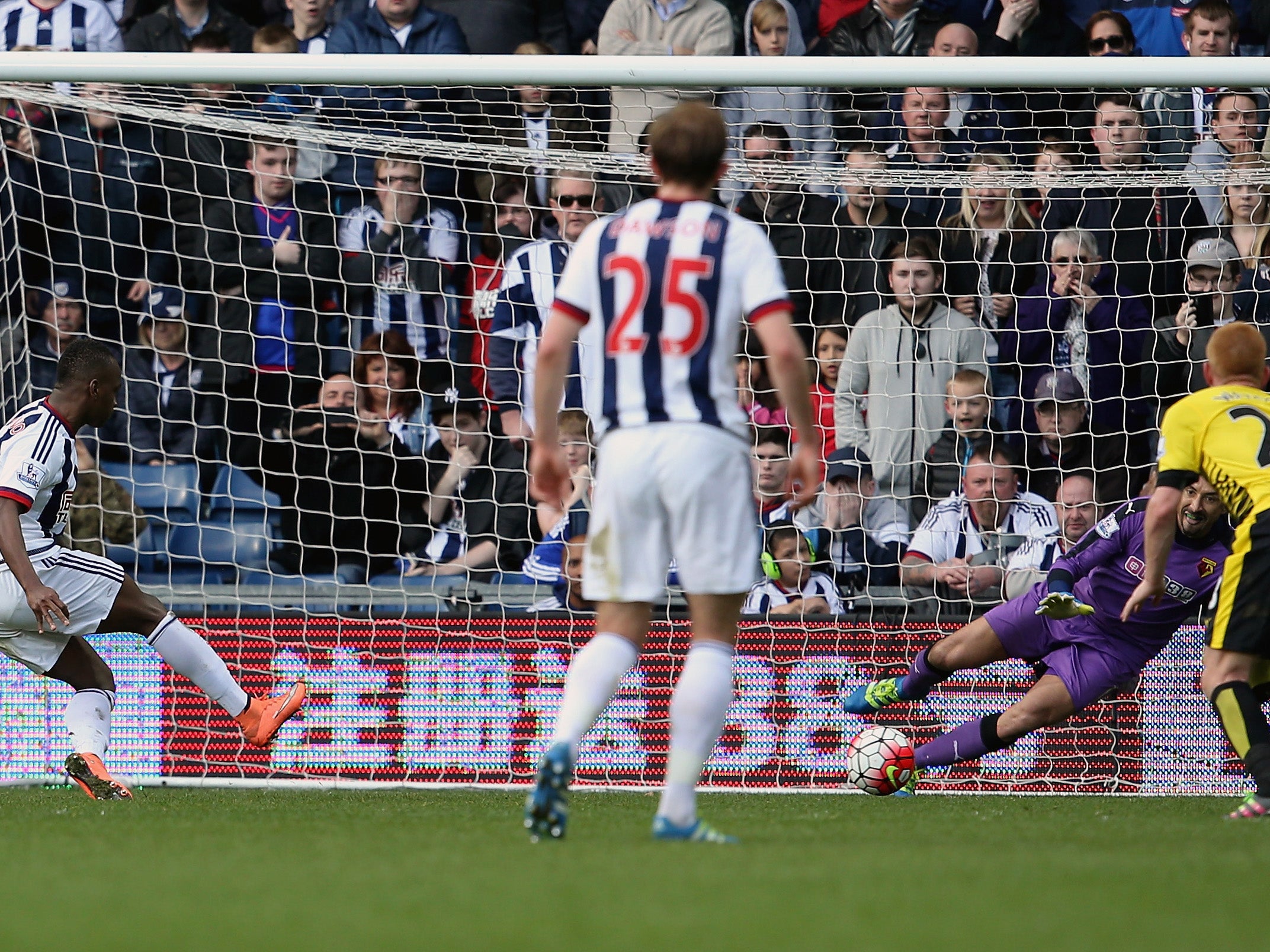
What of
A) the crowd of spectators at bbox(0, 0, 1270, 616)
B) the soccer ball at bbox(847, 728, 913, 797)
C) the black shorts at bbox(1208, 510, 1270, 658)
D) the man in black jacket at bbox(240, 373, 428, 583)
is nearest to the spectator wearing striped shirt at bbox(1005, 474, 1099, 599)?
the crowd of spectators at bbox(0, 0, 1270, 616)

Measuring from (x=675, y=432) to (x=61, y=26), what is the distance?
26.4 feet

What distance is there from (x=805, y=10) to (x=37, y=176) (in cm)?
510

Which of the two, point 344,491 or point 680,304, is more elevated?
point 680,304

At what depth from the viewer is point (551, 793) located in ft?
13.8

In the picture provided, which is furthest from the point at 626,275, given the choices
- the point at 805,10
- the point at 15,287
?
the point at 805,10

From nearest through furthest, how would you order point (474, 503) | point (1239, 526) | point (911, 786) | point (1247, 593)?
1. point (1247, 593)
2. point (1239, 526)
3. point (911, 786)
4. point (474, 503)

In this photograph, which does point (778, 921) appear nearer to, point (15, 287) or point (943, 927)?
point (943, 927)

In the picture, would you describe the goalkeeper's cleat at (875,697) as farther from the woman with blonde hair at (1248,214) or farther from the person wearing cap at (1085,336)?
the woman with blonde hair at (1248,214)

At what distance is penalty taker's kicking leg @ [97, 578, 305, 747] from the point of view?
691 cm

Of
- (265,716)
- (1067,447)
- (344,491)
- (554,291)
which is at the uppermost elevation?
(554,291)

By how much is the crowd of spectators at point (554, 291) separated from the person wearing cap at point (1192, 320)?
0.02 metres

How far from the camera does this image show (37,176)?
928 cm

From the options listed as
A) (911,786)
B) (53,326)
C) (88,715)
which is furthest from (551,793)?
(53,326)

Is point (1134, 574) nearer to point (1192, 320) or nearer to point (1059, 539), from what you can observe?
point (1059, 539)
